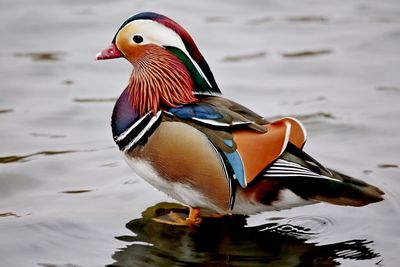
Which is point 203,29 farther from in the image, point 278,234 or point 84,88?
point 278,234

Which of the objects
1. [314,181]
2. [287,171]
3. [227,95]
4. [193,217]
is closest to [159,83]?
[193,217]

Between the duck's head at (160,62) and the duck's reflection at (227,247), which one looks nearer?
the duck's reflection at (227,247)

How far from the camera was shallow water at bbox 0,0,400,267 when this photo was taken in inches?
188

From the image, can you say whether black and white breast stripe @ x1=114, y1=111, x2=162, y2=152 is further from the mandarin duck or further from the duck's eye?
the duck's eye

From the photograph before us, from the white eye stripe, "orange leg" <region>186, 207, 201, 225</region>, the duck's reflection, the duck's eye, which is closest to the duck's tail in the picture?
the duck's reflection

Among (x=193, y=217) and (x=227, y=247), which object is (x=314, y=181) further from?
(x=193, y=217)

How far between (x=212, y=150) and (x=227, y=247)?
1.73 ft

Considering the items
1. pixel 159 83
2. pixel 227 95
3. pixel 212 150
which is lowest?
pixel 227 95

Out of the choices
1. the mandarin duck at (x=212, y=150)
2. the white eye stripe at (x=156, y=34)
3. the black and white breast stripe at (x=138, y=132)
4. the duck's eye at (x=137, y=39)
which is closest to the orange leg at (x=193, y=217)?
the mandarin duck at (x=212, y=150)

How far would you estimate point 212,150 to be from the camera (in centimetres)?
461

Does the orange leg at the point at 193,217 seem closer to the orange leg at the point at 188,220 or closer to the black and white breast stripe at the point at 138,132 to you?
the orange leg at the point at 188,220

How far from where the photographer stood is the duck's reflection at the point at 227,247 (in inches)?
181

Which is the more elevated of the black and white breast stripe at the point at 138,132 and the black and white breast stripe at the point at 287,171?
the black and white breast stripe at the point at 138,132

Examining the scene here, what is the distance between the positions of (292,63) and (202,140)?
3.34 meters
